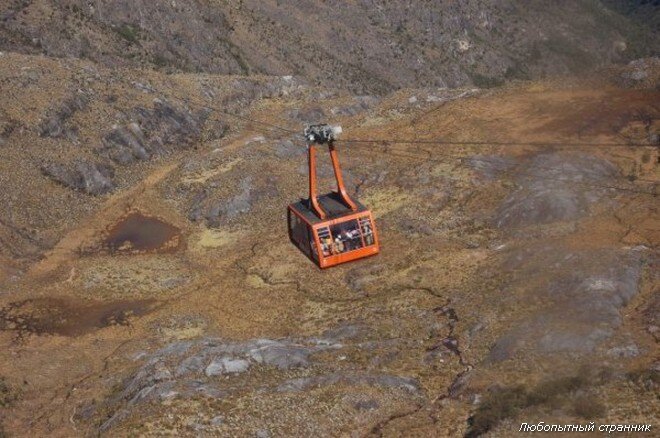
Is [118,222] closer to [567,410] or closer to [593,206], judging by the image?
[593,206]

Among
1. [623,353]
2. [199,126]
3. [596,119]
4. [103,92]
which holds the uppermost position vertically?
[103,92]

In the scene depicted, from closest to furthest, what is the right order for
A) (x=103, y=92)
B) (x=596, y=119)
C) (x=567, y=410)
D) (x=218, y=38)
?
(x=567, y=410), (x=596, y=119), (x=103, y=92), (x=218, y=38)

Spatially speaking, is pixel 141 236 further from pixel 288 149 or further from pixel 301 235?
pixel 301 235

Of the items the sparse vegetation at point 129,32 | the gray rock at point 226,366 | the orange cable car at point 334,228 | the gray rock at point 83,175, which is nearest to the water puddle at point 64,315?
the gray rock at point 226,366

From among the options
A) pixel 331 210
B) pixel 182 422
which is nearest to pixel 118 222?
pixel 331 210

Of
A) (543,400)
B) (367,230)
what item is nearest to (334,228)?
(367,230)

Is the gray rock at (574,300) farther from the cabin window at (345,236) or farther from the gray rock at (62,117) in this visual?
the gray rock at (62,117)
